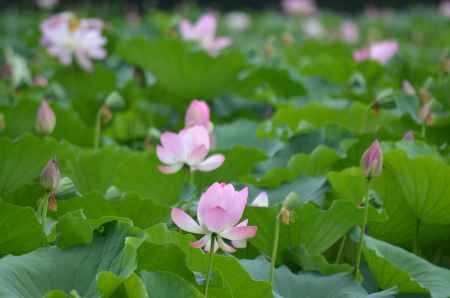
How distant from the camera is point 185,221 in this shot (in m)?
1.35

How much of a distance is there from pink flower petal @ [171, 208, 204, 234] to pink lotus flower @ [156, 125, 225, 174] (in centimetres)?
36

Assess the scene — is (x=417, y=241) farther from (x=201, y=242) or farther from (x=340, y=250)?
(x=201, y=242)

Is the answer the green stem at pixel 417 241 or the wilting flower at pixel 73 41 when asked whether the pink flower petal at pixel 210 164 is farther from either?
the wilting flower at pixel 73 41

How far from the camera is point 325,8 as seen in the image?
16.9m

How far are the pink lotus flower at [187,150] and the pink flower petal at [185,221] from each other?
36 centimetres

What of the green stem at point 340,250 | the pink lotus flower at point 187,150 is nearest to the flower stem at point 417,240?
the green stem at point 340,250

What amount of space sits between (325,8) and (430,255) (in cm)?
1531

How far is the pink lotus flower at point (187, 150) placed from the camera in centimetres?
171

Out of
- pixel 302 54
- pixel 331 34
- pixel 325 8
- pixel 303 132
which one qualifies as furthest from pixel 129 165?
pixel 325 8

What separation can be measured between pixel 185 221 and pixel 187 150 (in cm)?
39

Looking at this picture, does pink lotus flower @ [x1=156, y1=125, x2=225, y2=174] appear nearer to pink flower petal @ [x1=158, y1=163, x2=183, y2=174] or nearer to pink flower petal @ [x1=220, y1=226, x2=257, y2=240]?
pink flower petal @ [x1=158, y1=163, x2=183, y2=174]

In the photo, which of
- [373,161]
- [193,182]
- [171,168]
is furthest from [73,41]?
[373,161]

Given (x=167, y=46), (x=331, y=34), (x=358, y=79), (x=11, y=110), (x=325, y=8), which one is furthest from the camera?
(x=325, y=8)

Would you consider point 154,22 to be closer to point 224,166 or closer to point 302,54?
point 302,54
